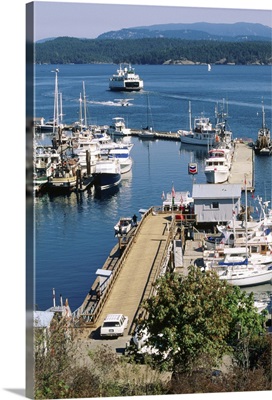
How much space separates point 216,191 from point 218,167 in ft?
17.7

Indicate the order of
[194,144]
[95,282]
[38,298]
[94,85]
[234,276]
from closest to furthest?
1. [38,298]
2. [95,282]
3. [234,276]
4. [194,144]
5. [94,85]

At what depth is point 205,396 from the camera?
738 centimetres

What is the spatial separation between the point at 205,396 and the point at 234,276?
26.0ft

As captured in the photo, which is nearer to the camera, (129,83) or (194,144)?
(194,144)

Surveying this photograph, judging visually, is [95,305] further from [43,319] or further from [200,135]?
[200,135]

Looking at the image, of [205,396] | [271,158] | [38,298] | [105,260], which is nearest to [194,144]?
[271,158]

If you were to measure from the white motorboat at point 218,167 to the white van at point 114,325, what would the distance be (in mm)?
12850

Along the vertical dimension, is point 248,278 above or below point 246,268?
below

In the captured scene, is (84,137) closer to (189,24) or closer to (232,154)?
(232,154)

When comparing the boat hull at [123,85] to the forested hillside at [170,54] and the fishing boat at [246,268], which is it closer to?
the forested hillside at [170,54]

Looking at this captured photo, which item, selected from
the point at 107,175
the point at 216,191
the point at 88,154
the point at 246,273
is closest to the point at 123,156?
the point at 88,154

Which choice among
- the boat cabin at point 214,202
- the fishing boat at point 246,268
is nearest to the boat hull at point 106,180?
the boat cabin at point 214,202

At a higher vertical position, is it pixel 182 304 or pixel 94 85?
pixel 94 85

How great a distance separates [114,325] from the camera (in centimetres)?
1024
